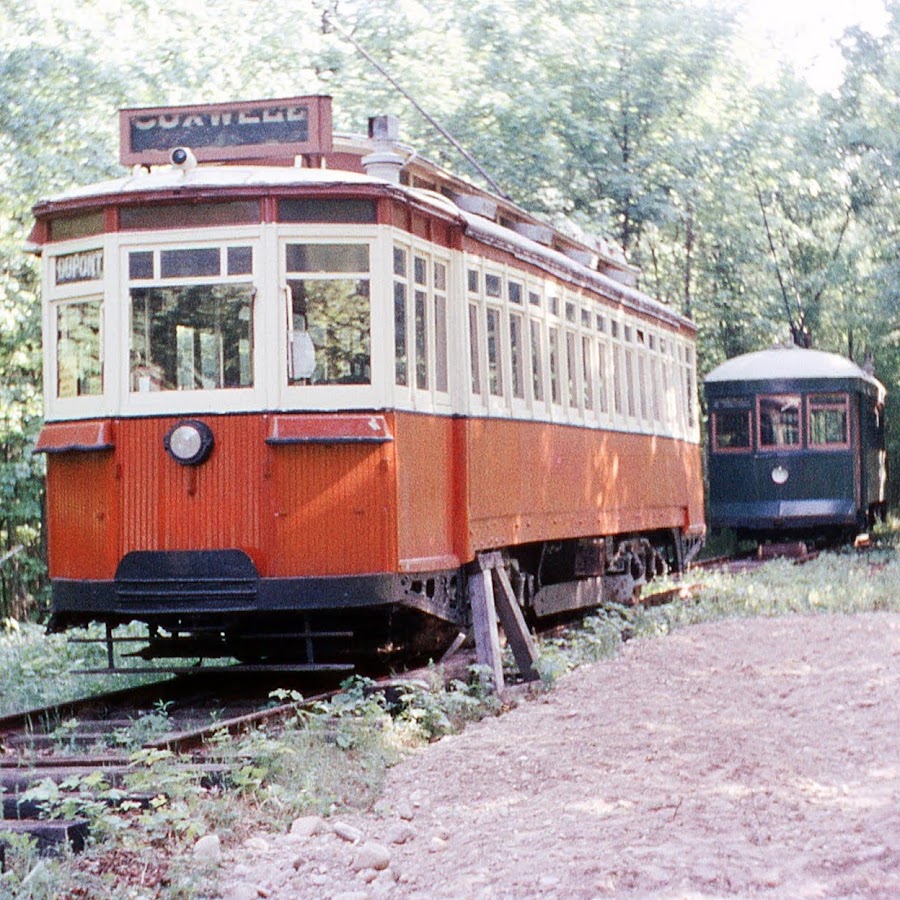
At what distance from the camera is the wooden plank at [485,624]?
32.7 feet

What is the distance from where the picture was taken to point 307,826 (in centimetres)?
655

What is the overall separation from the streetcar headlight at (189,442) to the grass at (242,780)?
148cm

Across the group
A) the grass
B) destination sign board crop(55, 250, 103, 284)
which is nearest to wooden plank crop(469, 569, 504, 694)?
the grass

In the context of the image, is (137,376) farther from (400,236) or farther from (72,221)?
(400,236)

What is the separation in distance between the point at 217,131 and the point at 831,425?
15694mm

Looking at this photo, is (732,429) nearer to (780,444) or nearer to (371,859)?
(780,444)

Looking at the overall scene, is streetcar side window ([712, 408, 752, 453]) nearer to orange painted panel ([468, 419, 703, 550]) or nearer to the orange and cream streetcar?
orange painted panel ([468, 419, 703, 550])

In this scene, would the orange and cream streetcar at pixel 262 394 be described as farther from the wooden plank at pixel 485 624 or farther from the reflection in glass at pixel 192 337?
the wooden plank at pixel 485 624

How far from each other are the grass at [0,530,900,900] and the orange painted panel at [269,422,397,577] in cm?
74

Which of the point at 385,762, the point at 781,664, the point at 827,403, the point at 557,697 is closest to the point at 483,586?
the point at 557,697

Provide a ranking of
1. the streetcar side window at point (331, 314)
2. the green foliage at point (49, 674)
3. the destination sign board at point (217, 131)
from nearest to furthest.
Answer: the streetcar side window at point (331, 314), the destination sign board at point (217, 131), the green foliage at point (49, 674)

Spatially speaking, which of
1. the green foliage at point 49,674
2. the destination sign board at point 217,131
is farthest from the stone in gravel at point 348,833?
the destination sign board at point 217,131

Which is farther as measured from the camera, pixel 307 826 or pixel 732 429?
pixel 732 429

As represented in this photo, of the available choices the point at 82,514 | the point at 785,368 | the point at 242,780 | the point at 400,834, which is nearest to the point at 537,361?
the point at 82,514
